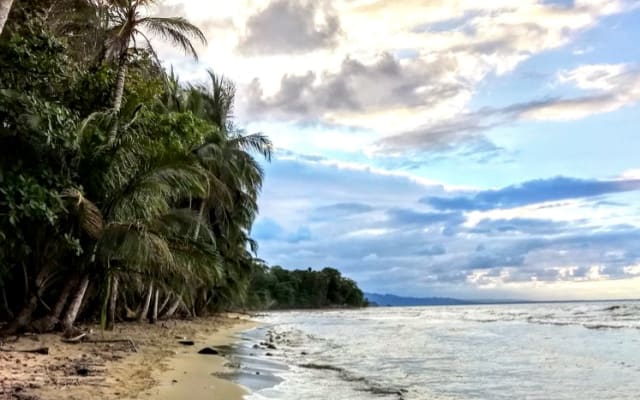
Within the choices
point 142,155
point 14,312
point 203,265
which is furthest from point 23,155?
point 14,312

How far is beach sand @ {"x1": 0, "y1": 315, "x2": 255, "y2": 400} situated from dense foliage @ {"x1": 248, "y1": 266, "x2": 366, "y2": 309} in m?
89.0

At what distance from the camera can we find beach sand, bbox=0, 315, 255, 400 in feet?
23.9

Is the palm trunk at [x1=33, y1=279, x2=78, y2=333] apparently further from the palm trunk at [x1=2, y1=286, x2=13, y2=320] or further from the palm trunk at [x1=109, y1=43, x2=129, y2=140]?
the palm trunk at [x1=109, y1=43, x2=129, y2=140]

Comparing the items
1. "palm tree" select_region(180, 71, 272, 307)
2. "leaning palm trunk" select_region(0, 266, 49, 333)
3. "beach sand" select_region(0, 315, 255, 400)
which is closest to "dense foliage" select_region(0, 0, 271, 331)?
"leaning palm trunk" select_region(0, 266, 49, 333)

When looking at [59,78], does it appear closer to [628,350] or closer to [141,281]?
[141,281]

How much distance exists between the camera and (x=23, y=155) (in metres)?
9.66

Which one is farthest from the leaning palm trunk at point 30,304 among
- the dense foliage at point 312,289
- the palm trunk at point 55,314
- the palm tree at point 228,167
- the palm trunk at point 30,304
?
the dense foliage at point 312,289

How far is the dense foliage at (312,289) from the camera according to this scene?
105 m

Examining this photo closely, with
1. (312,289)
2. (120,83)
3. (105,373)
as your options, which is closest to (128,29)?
(120,83)

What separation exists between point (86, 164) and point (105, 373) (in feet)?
15.6

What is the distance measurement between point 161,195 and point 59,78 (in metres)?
3.18

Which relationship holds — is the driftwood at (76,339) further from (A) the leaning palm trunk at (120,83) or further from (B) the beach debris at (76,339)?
(A) the leaning palm trunk at (120,83)

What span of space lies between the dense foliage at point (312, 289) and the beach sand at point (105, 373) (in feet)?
292

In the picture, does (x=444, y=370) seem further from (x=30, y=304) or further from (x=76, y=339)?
(x=30, y=304)
